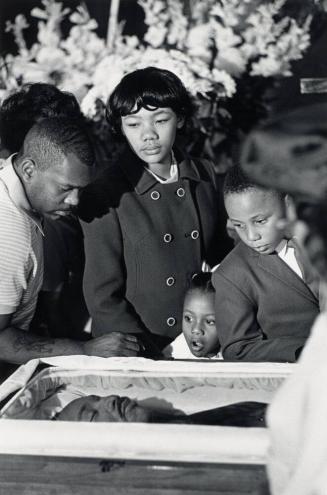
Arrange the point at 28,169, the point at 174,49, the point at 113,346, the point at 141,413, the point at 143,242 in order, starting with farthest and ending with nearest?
the point at 174,49, the point at 143,242, the point at 28,169, the point at 113,346, the point at 141,413

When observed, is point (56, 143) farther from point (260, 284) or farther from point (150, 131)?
point (260, 284)

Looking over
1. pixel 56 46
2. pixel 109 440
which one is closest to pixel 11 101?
pixel 56 46

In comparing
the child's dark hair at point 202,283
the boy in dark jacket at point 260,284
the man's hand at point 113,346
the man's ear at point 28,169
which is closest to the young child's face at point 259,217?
the boy in dark jacket at point 260,284

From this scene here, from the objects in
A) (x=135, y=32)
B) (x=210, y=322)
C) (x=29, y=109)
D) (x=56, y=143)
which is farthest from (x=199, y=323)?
(x=135, y=32)

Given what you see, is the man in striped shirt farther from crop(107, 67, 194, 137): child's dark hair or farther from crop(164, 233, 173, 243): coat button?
crop(164, 233, 173, 243): coat button

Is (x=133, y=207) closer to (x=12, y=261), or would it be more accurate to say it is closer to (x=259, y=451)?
(x=12, y=261)

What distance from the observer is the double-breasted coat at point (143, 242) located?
2203 millimetres

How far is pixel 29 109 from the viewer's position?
2334 millimetres

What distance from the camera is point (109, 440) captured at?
4.34 feet

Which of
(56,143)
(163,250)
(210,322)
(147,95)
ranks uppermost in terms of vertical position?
(147,95)

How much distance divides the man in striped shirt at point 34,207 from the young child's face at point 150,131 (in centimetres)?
16

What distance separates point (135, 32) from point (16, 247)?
1.33 metres

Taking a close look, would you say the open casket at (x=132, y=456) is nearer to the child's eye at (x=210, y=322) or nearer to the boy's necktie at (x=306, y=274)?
the boy's necktie at (x=306, y=274)

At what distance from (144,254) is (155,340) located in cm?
29
